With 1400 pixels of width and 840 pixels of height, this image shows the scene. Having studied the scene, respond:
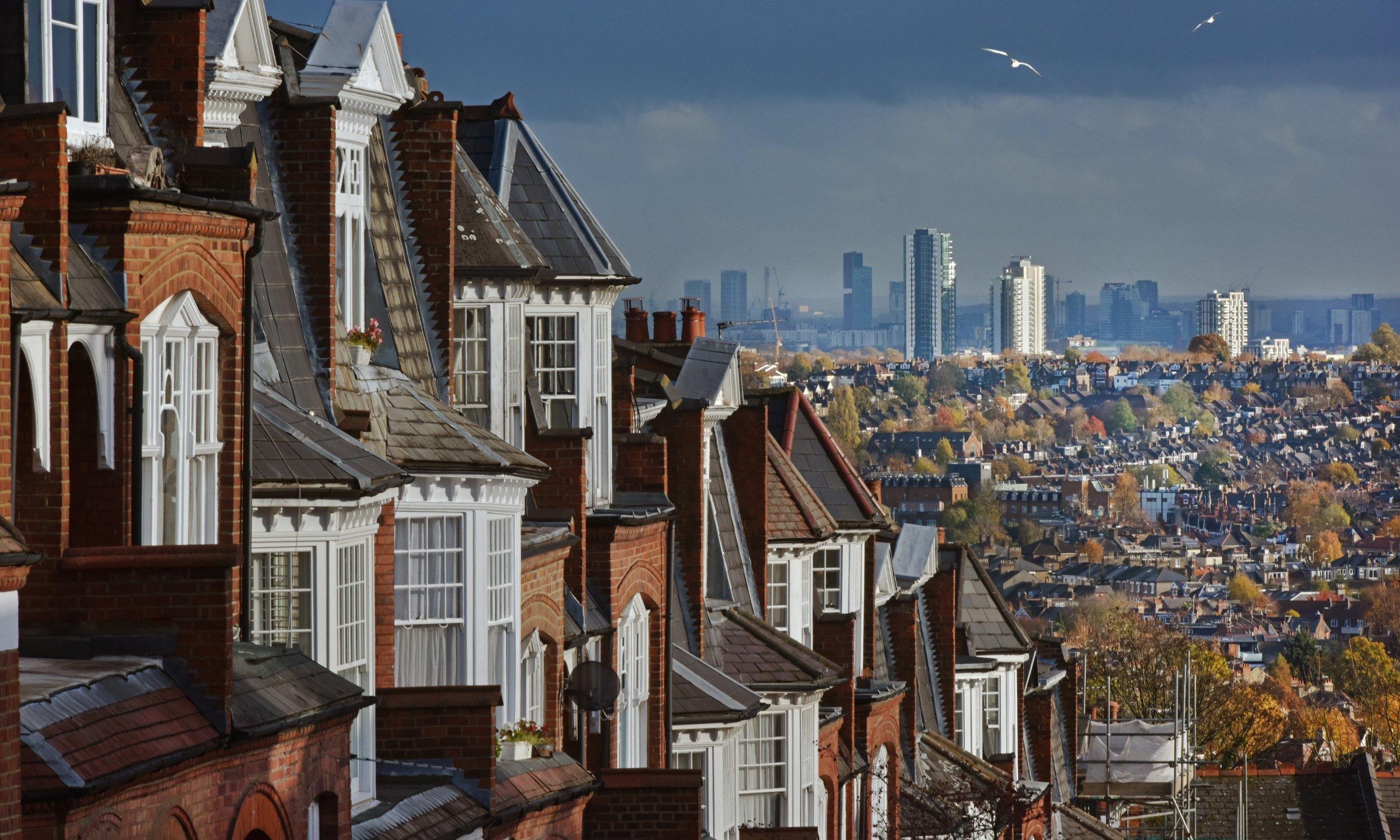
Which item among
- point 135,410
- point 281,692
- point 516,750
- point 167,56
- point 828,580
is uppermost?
point 167,56

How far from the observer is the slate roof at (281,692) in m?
13.3

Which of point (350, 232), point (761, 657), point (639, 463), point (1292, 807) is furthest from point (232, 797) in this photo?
point (1292, 807)

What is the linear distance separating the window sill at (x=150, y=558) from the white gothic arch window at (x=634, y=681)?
41.1 ft

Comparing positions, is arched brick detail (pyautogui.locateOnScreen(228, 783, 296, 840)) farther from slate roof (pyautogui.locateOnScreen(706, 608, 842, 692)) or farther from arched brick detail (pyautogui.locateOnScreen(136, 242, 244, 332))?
slate roof (pyautogui.locateOnScreen(706, 608, 842, 692))

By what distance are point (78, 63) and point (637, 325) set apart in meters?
21.1

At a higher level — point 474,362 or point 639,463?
point 474,362

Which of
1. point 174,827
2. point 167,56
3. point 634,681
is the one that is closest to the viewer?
point 174,827

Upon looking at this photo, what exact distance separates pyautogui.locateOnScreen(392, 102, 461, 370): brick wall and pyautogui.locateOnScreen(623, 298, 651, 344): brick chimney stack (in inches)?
506

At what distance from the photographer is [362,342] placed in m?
20.4

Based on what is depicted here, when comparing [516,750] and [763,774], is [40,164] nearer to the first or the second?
[516,750]

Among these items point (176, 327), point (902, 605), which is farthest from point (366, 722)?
point (902, 605)

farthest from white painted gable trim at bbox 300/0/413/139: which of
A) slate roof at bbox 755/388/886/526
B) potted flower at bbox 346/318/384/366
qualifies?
slate roof at bbox 755/388/886/526

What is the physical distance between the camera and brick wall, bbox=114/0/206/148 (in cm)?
1641

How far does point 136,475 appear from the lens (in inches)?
552
